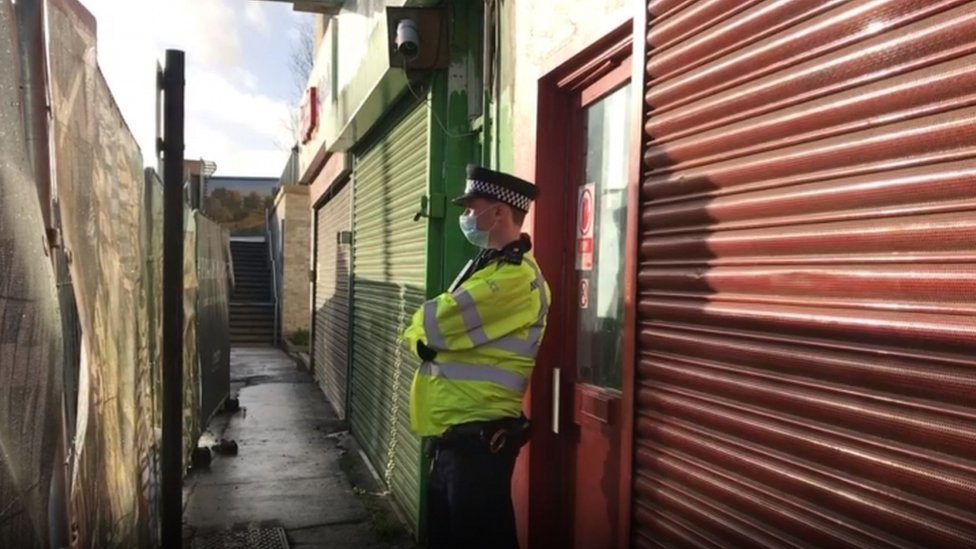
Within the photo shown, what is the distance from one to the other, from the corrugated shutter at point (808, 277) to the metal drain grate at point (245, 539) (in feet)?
10.1

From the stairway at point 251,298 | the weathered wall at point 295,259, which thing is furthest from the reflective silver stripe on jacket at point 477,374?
the stairway at point 251,298

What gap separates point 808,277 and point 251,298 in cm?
2253

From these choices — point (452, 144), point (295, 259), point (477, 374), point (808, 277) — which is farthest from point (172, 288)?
point (295, 259)

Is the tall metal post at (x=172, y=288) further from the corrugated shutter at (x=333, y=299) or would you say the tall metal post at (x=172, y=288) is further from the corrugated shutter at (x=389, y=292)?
the corrugated shutter at (x=333, y=299)

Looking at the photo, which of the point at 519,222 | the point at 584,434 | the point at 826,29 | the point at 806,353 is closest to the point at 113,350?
the point at 519,222

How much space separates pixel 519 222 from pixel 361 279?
4698 millimetres

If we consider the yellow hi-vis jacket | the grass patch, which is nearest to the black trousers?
the yellow hi-vis jacket

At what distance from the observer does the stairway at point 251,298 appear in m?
20.7

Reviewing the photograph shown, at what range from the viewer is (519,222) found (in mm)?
3283

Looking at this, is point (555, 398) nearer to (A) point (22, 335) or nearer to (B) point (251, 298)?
(A) point (22, 335)

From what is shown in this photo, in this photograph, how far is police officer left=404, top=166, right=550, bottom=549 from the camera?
9.91ft

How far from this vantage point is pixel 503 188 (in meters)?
3.23

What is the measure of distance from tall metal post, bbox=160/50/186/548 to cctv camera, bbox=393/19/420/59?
4.26 feet

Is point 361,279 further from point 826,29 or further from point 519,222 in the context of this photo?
point 826,29
